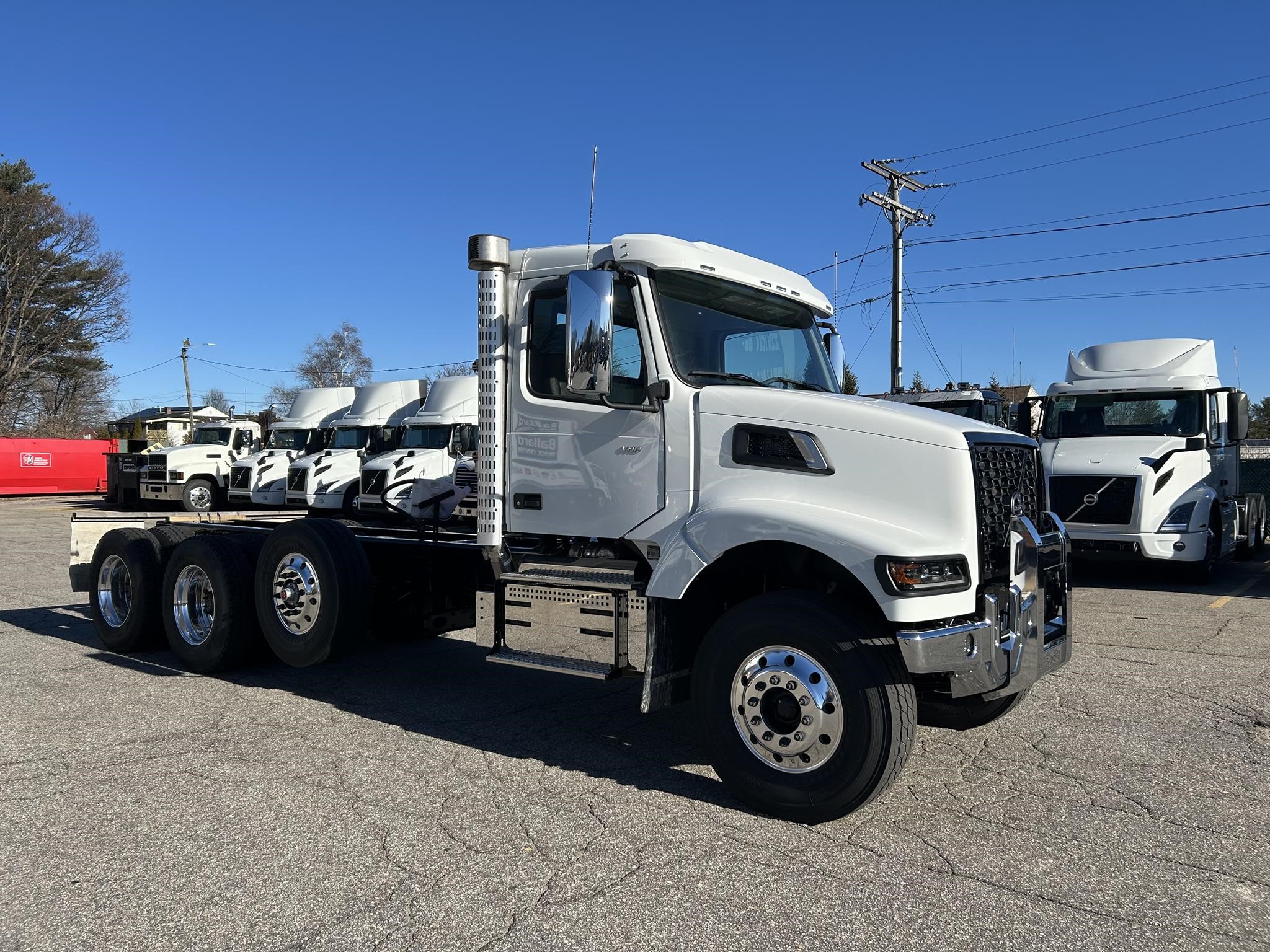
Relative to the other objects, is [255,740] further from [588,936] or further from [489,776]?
[588,936]

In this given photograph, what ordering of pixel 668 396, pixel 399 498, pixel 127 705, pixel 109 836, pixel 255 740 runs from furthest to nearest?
pixel 399 498
pixel 127 705
pixel 255 740
pixel 668 396
pixel 109 836

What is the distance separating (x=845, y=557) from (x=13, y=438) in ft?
129

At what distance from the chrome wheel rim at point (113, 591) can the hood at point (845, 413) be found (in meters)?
5.80

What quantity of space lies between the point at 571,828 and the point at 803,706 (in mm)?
1157

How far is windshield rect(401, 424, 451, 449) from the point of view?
64.5ft

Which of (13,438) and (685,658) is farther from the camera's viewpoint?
(13,438)

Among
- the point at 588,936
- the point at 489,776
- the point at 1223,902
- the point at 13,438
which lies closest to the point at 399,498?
the point at 489,776

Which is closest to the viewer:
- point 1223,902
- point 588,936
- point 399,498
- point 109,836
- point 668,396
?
point 588,936

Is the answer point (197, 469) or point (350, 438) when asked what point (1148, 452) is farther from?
point (197, 469)

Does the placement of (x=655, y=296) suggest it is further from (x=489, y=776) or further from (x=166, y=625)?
(x=166, y=625)

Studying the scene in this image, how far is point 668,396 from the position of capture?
4977 mm

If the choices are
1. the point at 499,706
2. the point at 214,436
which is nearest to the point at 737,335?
the point at 499,706

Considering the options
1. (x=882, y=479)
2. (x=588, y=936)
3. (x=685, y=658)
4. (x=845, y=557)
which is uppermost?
(x=882, y=479)

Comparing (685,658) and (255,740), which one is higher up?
(685,658)
